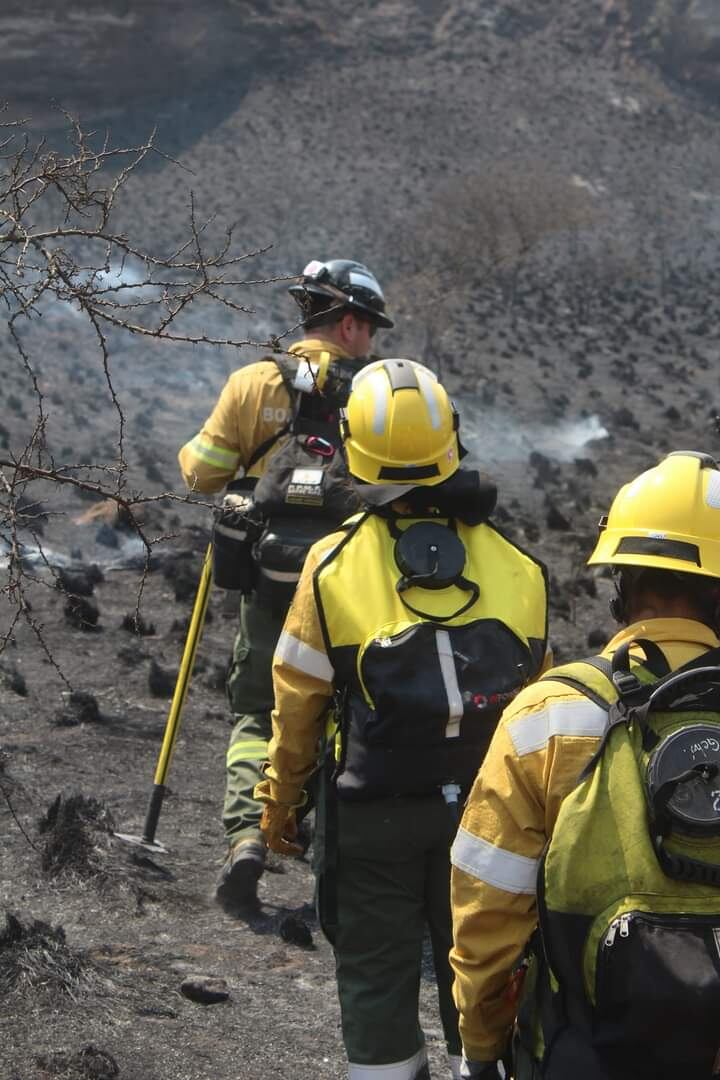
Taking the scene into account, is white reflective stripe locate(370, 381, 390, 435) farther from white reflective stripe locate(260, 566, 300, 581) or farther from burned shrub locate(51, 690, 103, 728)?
burned shrub locate(51, 690, 103, 728)

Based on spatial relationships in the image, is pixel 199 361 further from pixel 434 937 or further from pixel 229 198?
pixel 434 937

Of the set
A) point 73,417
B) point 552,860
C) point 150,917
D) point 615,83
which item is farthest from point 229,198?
point 552,860

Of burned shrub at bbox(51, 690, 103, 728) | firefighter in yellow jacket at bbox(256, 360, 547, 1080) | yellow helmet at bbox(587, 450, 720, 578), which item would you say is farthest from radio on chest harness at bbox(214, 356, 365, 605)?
burned shrub at bbox(51, 690, 103, 728)

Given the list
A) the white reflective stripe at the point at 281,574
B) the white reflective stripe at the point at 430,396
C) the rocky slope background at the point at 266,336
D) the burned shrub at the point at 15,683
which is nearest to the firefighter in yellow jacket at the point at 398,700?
the white reflective stripe at the point at 430,396

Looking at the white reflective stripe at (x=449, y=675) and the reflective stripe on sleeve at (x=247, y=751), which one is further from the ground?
the white reflective stripe at (x=449, y=675)

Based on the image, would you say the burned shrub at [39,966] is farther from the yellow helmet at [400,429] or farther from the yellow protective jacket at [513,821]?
the yellow protective jacket at [513,821]

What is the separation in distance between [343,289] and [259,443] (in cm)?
56

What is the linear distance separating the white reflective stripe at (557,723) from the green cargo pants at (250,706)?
8.16ft

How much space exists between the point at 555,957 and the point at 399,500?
4.14ft

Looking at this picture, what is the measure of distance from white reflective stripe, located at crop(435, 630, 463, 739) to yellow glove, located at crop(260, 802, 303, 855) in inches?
20.6

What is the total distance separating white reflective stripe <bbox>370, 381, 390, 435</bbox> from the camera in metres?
3.04

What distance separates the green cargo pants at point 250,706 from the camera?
4512mm

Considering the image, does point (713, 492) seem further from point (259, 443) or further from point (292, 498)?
point (259, 443)

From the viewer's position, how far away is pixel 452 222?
32.4 metres
